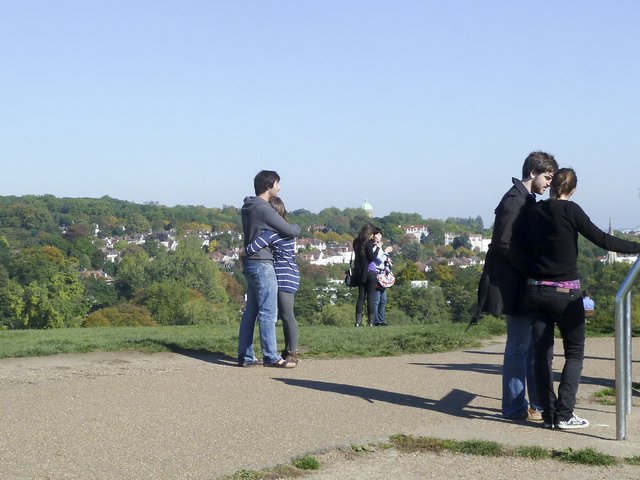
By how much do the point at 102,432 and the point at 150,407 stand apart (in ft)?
3.03

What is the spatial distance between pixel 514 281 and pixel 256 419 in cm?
199

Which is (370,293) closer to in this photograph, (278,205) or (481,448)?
(278,205)

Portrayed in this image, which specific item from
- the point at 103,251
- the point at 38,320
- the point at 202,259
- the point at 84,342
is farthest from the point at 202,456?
the point at 103,251

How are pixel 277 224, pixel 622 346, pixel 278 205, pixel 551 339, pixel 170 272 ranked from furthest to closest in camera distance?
1. pixel 170 272
2. pixel 278 205
3. pixel 277 224
4. pixel 551 339
5. pixel 622 346

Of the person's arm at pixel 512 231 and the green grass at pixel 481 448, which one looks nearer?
the green grass at pixel 481 448

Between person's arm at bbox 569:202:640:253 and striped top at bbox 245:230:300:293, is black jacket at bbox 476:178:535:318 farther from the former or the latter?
striped top at bbox 245:230:300:293

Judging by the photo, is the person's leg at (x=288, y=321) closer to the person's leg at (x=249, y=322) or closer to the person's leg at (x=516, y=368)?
the person's leg at (x=249, y=322)

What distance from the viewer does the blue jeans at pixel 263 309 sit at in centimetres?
994

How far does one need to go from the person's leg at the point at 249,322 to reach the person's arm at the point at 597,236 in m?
3.76

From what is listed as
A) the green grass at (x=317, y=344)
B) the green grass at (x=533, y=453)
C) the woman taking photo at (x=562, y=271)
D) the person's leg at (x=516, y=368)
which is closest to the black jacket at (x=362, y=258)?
the green grass at (x=317, y=344)

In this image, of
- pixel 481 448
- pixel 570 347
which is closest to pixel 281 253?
pixel 570 347

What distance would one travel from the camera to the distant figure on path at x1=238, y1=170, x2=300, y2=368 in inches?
391

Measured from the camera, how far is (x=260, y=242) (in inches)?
389

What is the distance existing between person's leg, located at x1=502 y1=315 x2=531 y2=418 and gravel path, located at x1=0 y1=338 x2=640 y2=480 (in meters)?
0.15
